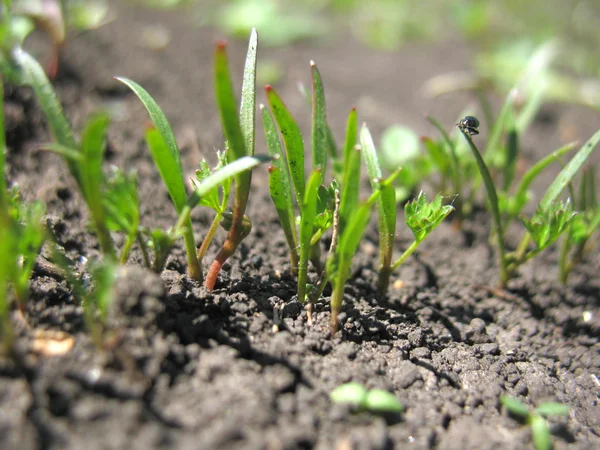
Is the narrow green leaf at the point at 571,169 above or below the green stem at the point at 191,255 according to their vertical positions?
above

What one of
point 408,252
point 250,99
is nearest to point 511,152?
point 408,252

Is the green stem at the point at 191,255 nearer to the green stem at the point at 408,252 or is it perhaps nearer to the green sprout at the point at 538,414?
the green stem at the point at 408,252

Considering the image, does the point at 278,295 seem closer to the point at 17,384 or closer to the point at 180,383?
the point at 180,383

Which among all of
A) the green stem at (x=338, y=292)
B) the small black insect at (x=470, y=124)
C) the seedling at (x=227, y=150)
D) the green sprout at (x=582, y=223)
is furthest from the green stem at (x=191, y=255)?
the green sprout at (x=582, y=223)

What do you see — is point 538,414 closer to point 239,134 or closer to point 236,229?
point 236,229

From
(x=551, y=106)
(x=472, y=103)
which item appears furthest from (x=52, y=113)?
(x=551, y=106)

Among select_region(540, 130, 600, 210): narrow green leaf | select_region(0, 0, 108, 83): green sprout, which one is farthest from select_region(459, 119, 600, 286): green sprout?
select_region(0, 0, 108, 83): green sprout
